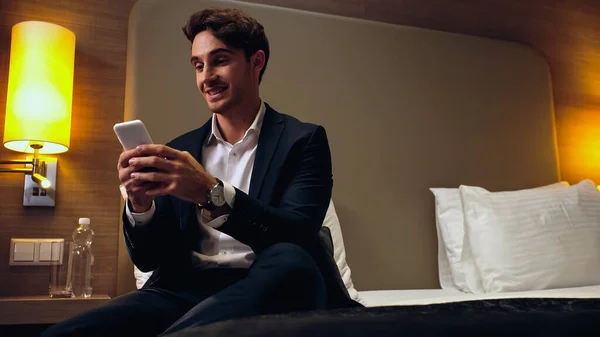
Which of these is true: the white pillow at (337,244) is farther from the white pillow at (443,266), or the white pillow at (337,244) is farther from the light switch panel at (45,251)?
the white pillow at (443,266)

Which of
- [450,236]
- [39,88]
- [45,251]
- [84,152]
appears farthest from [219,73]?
[450,236]

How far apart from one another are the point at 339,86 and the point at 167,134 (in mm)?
731

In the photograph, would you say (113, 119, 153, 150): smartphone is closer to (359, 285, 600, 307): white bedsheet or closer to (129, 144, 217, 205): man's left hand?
(129, 144, 217, 205): man's left hand

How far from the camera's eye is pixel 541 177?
2.64 m

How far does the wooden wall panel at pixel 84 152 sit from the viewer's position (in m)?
1.93

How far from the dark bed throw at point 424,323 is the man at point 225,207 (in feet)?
0.90

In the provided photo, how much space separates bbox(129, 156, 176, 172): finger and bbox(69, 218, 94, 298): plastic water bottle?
87 centimetres

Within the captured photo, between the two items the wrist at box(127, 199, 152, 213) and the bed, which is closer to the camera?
the wrist at box(127, 199, 152, 213)

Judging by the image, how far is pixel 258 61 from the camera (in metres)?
1.49

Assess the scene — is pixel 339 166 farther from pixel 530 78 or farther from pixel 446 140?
pixel 530 78

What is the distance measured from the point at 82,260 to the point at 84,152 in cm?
38

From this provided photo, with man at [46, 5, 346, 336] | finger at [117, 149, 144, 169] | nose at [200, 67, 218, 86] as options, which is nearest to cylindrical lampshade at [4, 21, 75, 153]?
man at [46, 5, 346, 336]

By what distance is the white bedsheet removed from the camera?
1696 millimetres

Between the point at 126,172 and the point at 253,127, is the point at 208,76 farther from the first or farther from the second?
the point at 126,172
